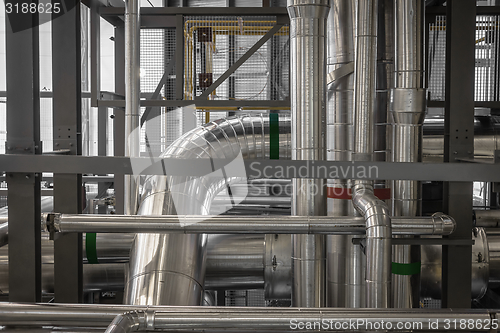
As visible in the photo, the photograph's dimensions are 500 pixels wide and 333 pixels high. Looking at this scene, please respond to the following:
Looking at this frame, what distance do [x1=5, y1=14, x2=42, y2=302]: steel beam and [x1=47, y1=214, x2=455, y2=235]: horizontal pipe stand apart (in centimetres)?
13

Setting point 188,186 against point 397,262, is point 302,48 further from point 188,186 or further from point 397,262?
point 397,262

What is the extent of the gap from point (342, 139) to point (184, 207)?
104 cm

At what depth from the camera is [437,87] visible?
Result: 3.74 m

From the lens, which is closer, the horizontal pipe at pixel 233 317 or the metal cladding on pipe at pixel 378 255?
the horizontal pipe at pixel 233 317

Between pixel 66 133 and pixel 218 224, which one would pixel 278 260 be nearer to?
pixel 218 224

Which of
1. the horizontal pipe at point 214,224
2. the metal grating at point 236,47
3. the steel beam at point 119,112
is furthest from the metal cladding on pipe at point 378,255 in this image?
the steel beam at point 119,112

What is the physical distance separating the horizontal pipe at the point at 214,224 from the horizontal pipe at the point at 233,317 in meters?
0.39

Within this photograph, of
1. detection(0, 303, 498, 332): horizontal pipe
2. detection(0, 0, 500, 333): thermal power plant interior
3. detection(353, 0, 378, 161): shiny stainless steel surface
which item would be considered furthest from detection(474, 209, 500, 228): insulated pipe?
detection(0, 303, 498, 332): horizontal pipe

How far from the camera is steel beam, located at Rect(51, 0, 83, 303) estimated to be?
2.34 m

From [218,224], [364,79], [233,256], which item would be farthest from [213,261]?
[364,79]

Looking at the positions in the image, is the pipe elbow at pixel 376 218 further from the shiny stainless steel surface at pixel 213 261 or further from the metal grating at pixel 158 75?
the metal grating at pixel 158 75

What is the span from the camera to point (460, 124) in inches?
86.3

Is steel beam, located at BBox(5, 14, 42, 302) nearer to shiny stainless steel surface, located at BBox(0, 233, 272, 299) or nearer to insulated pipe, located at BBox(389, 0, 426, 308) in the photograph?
shiny stainless steel surface, located at BBox(0, 233, 272, 299)

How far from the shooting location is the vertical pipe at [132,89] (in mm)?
2943
